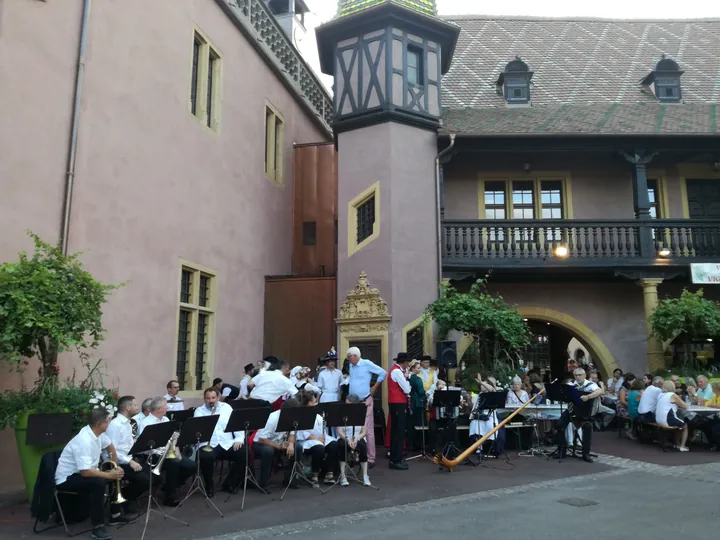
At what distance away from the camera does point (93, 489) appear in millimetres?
6453

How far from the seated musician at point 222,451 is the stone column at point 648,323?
39.6 ft

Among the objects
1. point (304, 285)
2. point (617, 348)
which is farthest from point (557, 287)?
point (304, 285)

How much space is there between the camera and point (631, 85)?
2131 cm

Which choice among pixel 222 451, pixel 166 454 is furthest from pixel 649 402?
pixel 166 454

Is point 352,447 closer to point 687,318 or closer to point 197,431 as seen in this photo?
point 197,431

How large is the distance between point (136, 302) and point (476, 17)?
20428mm

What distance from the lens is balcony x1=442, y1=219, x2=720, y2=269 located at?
16891 mm

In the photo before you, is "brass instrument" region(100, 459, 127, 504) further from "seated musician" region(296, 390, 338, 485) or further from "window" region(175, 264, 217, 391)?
"window" region(175, 264, 217, 391)

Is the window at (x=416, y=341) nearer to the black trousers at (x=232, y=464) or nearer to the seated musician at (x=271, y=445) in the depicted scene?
the seated musician at (x=271, y=445)

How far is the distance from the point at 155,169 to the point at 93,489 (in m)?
6.92

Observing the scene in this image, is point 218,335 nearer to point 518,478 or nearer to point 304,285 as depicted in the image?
point 304,285

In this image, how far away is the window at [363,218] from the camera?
15898 mm

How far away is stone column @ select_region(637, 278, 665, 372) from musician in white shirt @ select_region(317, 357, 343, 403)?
9.34 meters

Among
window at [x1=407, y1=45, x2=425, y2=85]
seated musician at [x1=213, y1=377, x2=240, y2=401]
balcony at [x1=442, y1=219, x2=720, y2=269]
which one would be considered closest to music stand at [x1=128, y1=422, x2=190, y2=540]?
seated musician at [x1=213, y1=377, x2=240, y2=401]
